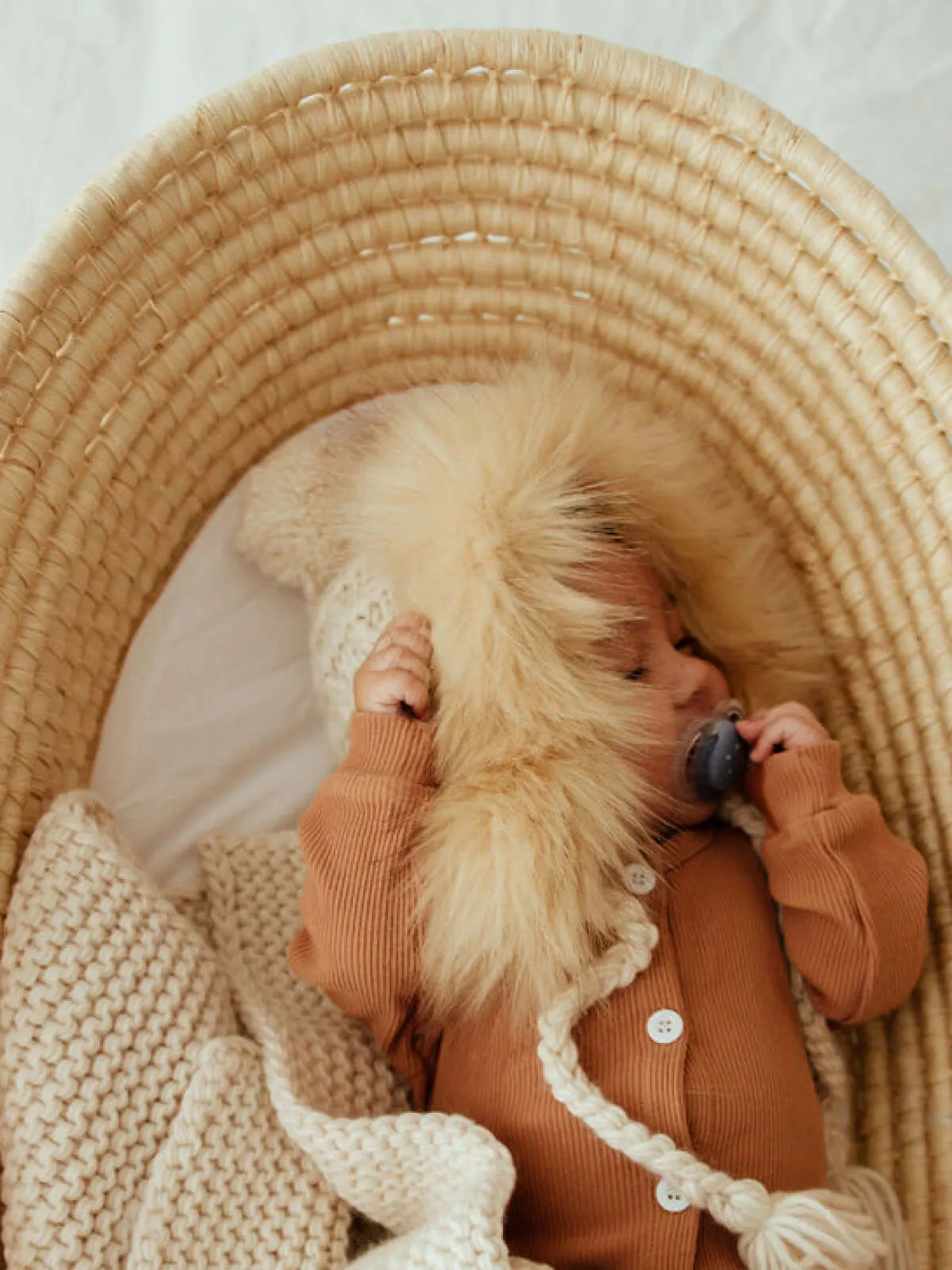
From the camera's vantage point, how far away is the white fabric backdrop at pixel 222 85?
108 cm

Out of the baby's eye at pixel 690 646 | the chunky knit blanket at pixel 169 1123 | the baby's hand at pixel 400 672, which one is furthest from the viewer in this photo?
the baby's eye at pixel 690 646

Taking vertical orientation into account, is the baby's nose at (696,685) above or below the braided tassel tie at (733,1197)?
above

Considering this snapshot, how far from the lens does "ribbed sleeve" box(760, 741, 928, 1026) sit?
0.91m

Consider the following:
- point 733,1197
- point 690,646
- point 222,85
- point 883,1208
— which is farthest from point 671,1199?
point 222,85

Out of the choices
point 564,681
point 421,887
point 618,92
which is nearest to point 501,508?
point 564,681

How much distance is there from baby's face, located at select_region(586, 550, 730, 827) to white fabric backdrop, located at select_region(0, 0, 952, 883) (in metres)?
0.33

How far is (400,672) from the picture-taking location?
0.89m

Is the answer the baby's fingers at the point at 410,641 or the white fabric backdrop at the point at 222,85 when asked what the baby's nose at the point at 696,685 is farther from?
the white fabric backdrop at the point at 222,85

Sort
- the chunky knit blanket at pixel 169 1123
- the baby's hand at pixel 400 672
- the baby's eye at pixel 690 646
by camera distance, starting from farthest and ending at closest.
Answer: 1. the baby's eye at pixel 690 646
2. the baby's hand at pixel 400 672
3. the chunky knit blanket at pixel 169 1123

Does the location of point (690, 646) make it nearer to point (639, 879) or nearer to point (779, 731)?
A: point (779, 731)

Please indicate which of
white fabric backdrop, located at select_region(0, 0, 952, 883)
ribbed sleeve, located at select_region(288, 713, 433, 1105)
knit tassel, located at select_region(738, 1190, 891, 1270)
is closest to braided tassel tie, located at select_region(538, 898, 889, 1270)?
knit tassel, located at select_region(738, 1190, 891, 1270)

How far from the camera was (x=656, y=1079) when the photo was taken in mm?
848

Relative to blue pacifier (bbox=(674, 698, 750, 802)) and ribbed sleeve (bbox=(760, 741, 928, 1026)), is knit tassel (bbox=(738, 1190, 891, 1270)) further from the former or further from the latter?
blue pacifier (bbox=(674, 698, 750, 802))

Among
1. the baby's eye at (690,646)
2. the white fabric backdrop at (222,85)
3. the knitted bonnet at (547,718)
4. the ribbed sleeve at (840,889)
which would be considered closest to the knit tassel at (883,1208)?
the knitted bonnet at (547,718)
